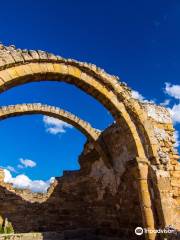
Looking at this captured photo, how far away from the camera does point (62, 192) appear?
13.4m

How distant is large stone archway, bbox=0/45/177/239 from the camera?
20.5 ft

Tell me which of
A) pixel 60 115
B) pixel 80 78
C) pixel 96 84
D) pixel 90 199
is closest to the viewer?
pixel 80 78

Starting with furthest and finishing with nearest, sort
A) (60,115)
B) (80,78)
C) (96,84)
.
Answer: (60,115), (96,84), (80,78)

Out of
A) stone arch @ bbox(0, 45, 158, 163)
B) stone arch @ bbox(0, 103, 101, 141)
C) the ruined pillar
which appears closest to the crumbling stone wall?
the ruined pillar

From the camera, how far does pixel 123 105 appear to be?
7.61 metres

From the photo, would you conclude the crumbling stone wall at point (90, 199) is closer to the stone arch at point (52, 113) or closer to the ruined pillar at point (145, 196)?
the ruined pillar at point (145, 196)

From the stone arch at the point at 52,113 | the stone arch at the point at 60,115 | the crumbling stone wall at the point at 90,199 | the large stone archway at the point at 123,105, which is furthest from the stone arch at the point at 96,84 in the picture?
the stone arch at the point at 52,113

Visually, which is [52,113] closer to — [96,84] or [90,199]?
[96,84]

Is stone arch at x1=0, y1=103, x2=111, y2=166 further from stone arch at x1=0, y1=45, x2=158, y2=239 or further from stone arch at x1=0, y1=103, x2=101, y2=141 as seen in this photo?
stone arch at x1=0, y1=45, x2=158, y2=239

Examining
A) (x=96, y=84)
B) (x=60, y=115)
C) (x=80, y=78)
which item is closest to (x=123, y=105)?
(x=96, y=84)

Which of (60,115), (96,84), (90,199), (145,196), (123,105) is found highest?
(60,115)

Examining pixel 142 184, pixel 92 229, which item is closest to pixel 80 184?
pixel 92 229

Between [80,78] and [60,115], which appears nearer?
[80,78]

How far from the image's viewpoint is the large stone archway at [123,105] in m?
6.24
